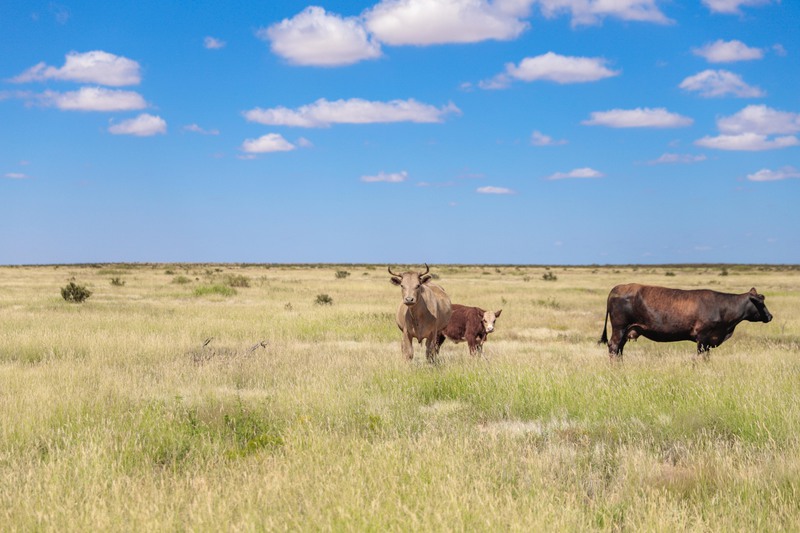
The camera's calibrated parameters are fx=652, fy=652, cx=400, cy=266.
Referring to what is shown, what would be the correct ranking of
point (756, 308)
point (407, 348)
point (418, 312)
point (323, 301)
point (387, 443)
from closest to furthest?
point (387, 443) < point (407, 348) < point (418, 312) < point (756, 308) < point (323, 301)

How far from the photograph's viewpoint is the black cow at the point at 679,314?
1293 cm

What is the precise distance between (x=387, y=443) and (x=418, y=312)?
20.7 feet

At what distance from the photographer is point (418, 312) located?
1223 cm

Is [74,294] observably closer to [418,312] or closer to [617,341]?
[418,312]

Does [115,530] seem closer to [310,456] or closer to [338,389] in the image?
[310,456]

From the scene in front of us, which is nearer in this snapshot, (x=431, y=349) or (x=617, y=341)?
(x=431, y=349)

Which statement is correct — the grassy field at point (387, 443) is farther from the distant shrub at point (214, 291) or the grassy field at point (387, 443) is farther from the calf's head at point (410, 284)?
the distant shrub at point (214, 291)

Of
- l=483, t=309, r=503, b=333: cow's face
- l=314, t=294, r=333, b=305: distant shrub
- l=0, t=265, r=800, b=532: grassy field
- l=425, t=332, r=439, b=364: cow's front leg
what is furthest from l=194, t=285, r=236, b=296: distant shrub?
l=425, t=332, r=439, b=364: cow's front leg

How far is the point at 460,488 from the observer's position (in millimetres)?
4945

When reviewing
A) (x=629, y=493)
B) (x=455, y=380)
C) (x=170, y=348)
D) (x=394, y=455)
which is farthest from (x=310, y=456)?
(x=170, y=348)

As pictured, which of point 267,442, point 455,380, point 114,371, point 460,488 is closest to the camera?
point 460,488

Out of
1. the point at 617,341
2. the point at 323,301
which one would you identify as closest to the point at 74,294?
the point at 323,301

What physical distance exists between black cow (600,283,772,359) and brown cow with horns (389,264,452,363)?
3.50m

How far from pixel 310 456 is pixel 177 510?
52.9 inches
